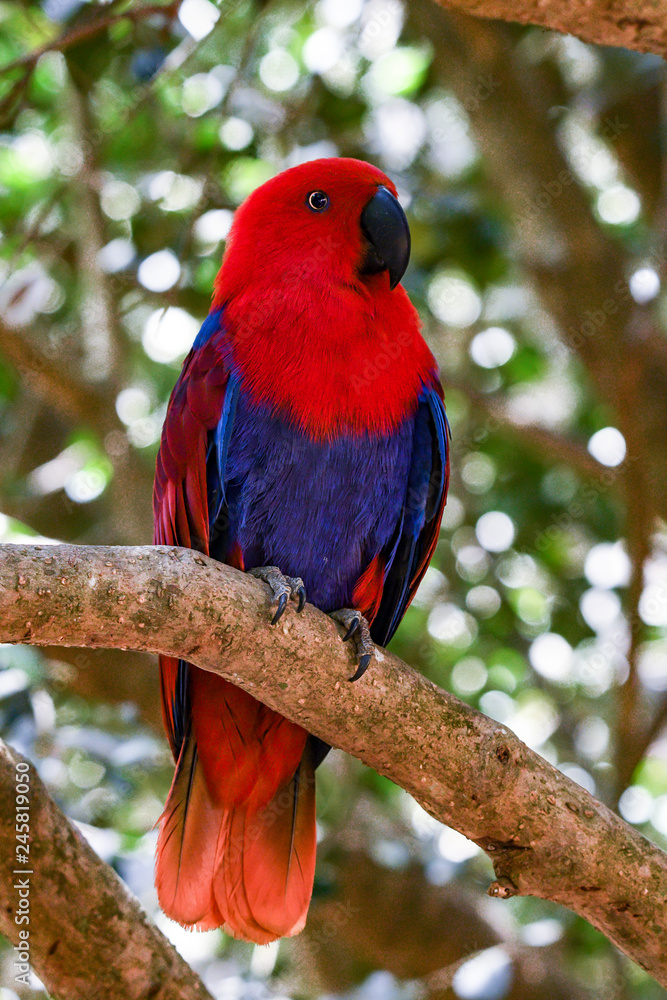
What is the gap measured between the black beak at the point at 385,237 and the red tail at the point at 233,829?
51.2 inches

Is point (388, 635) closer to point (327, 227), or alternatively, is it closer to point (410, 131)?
point (327, 227)

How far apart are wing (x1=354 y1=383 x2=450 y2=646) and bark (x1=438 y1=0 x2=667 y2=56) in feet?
3.31

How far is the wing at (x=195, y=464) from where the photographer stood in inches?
102

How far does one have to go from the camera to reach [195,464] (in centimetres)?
261

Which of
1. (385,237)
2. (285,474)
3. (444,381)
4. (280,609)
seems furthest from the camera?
(444,381)

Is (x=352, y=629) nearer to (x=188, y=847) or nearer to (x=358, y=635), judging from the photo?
(x=358, y=635)

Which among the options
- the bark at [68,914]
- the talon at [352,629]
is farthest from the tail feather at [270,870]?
the talon at [352,629]

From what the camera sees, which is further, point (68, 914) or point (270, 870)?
point (270, 870)

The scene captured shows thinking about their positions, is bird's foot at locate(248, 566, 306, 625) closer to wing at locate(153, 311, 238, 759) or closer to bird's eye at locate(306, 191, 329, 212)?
wing at locate(153, 311, 238, 759)

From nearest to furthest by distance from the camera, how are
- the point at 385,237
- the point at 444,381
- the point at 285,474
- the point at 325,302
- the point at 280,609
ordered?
the point at 280,609 < the point at 285,474 < the point at 325,302 < the point at 385,237 < the point at 444,381

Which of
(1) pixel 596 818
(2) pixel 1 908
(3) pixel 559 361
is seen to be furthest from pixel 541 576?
(2) pixel 1 908

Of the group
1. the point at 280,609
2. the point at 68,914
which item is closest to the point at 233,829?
the point at 68,914

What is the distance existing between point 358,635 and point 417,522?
2.06 ft

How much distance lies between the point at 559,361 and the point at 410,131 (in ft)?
5.45
